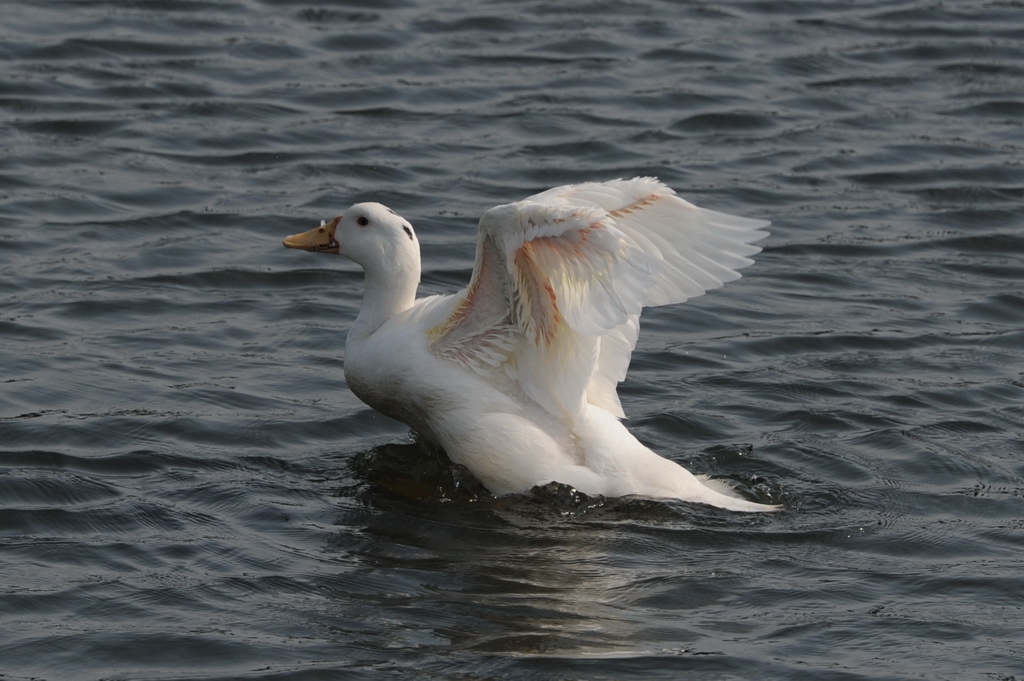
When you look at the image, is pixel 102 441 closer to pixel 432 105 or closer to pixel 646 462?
pixel 646 462

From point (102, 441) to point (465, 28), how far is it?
8062 mm

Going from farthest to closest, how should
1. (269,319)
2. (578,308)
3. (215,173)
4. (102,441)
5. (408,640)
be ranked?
(215,173) → (269,319) → (102,441) → (578,308) → (408,640)

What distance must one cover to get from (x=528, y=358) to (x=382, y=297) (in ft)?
2.56

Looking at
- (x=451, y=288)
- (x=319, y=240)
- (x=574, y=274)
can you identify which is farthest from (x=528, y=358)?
(x=451, y=288)

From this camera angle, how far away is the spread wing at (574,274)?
7.16 m

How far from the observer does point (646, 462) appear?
7840 millimetres

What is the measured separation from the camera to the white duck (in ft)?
25.3

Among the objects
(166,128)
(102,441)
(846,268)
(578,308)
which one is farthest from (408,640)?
(166,128)

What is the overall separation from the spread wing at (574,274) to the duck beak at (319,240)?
91 centimetres

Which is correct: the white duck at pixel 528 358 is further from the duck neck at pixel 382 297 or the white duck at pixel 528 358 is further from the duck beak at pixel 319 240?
the duck beak at pixel 319 240

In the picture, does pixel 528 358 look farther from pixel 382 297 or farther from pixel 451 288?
pixel 451 288

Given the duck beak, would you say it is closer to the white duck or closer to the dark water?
the white duck

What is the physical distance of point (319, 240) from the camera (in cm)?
850

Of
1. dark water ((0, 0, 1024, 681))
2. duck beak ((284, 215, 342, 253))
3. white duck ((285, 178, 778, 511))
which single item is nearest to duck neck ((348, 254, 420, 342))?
white duck ((285, 178, 778, 511))
